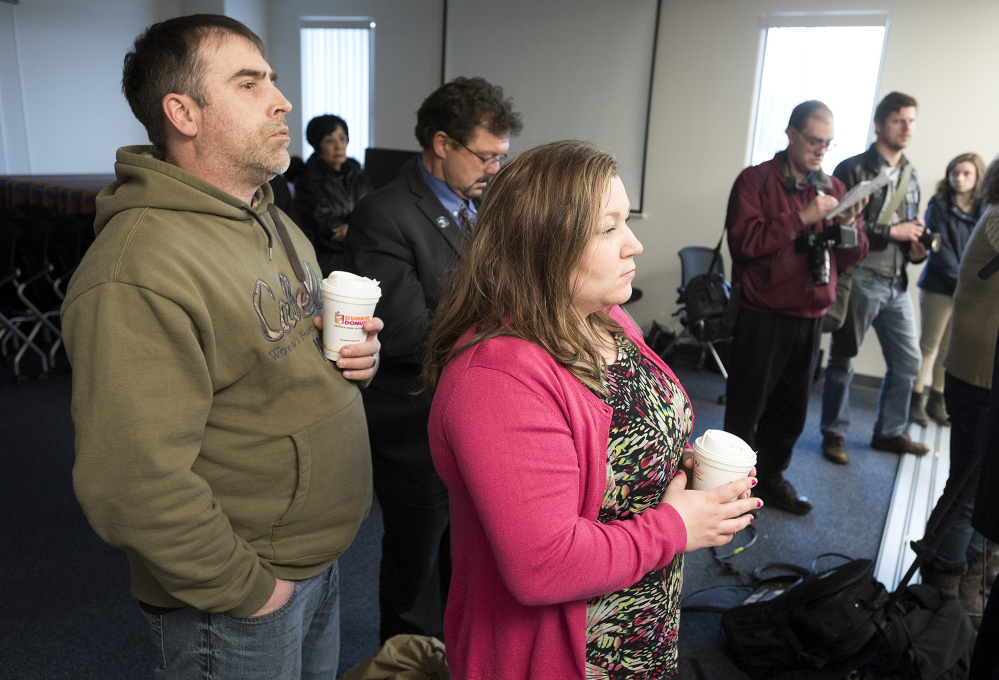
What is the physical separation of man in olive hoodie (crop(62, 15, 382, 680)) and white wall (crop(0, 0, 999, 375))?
4466 mm

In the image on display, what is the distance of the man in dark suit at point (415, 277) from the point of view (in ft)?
5.86

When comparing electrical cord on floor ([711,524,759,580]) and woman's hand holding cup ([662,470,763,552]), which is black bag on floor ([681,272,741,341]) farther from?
woman's hand holding cup ([662,470,763,552])

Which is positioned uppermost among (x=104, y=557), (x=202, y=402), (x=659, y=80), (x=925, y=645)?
(x=659, y=80)

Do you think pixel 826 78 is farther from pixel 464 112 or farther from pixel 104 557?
pixel 104 557

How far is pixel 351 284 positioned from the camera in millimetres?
1259

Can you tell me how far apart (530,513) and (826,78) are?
16.6ft

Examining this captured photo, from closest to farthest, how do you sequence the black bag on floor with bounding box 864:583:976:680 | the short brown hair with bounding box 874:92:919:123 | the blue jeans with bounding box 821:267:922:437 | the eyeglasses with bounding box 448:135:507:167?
1. the eyeglasses with bounding box 448:135:507:167
2. the black bag on floor with bounding box 864:583:976:680
3. the short brown hair with bounding box 874:92:919:123
4. the blue jeans with bounding box 821:267:922:437

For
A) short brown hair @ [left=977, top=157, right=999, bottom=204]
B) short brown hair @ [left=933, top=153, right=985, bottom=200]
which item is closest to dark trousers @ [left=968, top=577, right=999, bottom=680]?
short brown hair @ [left=977, top=157, right=999, bottom=204]

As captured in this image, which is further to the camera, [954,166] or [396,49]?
[396,49]

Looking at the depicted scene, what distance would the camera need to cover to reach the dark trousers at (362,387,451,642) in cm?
186

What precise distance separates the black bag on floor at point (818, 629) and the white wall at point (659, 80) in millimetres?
3394

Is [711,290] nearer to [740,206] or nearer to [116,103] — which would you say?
[740,206]

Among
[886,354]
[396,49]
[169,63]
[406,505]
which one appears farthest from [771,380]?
[396,49]

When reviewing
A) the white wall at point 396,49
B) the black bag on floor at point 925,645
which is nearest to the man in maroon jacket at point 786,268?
the black bag on floor at point 925,645
